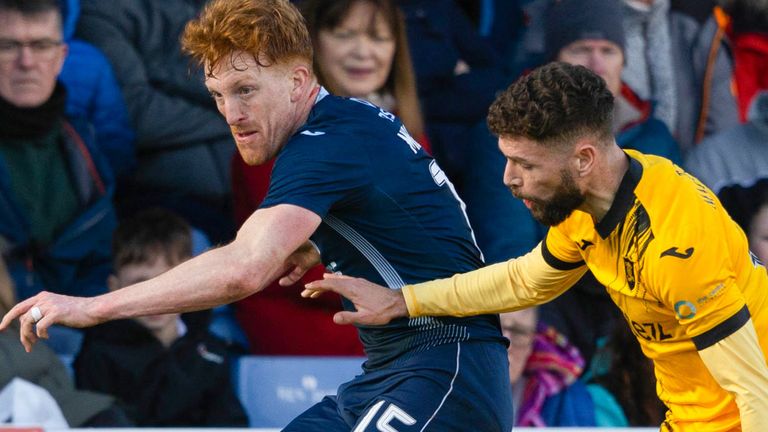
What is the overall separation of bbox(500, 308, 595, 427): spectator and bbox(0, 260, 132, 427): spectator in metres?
1.71

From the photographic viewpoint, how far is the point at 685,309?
3426 mm

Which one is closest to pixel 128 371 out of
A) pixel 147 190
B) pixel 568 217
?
pixel 147 190

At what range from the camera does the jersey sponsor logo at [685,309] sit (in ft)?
11.2

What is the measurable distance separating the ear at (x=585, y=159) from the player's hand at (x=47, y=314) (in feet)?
4.24

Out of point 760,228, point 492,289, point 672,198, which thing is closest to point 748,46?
point 760,228

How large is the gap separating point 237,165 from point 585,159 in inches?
116

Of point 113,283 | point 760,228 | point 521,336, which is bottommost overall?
point 521,336

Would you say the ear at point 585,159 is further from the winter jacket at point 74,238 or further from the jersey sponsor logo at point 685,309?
the winter jacket at point 74,238

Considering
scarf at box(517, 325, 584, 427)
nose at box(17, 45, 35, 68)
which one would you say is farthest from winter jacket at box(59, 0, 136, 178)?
scarf at box(517, 325, 584, 427)

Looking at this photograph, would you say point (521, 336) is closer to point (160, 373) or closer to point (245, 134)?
point (160, 373)

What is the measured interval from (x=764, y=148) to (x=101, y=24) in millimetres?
3219

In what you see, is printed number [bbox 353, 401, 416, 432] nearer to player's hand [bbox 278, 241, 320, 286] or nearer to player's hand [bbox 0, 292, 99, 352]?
player's hand [bbox 278, 241, 320, 286]

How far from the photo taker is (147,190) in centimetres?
658

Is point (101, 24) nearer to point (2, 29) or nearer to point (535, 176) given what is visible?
point (2, 29)
